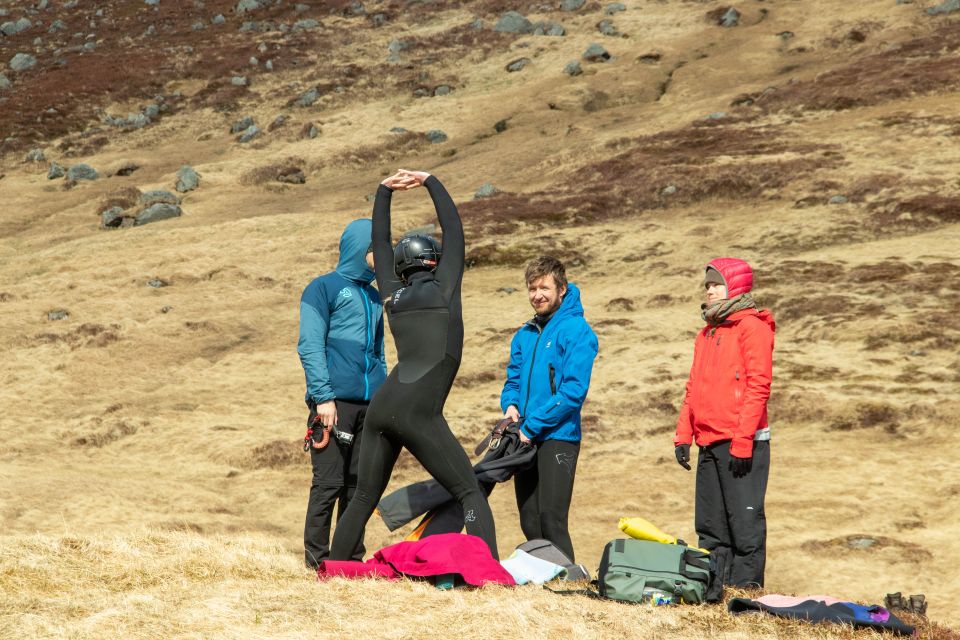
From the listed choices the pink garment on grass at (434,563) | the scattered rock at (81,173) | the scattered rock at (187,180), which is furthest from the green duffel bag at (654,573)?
the scattered rock at (81,173)

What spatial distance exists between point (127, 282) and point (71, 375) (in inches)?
290

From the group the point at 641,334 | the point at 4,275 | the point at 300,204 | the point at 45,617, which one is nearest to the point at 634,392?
the point at 641,334

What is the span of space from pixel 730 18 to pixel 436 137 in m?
25.9

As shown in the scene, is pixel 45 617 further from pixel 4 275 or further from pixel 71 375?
pixel 4 275

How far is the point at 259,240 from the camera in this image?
3366cm

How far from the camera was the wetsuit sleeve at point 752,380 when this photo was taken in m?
8.09

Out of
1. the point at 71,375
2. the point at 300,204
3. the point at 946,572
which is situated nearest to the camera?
the point at 946,572

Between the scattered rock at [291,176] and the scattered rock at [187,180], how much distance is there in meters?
3.82

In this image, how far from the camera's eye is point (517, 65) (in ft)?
203

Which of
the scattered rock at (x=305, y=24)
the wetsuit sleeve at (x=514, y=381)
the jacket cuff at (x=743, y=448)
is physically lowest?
the jacket cuff at (x=743, y=448)

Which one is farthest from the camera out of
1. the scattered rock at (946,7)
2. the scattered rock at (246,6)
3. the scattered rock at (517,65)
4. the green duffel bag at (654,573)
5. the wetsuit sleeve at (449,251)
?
the scattered rock at (246,6)

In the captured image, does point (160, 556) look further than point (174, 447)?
No

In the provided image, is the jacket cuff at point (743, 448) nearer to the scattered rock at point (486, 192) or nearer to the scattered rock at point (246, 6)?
the scattered rock at point (486, 192)

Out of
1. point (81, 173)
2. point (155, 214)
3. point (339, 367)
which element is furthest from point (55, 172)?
point (339, 367)
